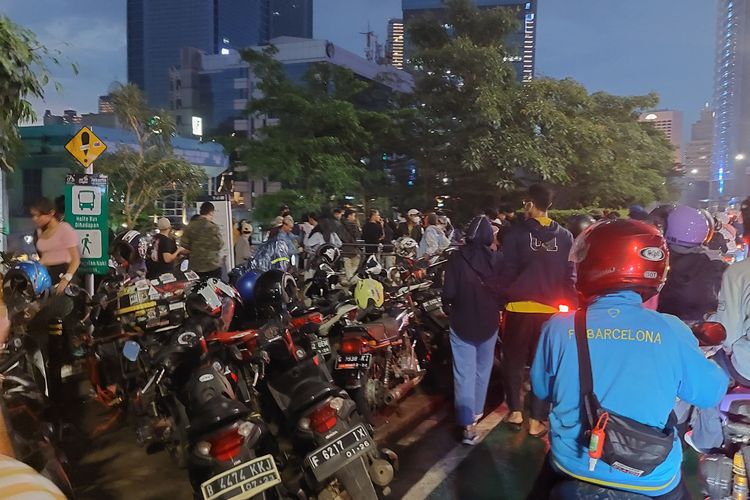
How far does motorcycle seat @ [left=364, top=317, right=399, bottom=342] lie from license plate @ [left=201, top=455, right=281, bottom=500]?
1992mm

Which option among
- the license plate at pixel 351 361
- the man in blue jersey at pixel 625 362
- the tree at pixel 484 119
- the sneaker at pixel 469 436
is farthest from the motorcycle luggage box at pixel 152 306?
the tree at pixel 484 119

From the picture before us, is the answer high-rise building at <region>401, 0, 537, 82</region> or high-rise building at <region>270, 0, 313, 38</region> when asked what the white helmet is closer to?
high-rise building at <region>401, 0, 537, 82</region>

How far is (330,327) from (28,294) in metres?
2.58

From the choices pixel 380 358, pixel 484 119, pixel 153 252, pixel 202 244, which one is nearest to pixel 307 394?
pixel 380 358

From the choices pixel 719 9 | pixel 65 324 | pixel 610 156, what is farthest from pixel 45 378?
pixel 719 9

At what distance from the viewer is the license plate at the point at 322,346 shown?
4.68 meters

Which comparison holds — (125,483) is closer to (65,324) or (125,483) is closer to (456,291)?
(65,324)

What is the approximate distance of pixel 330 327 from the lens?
5.20m

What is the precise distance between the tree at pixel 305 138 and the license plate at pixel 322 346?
41.9 ft

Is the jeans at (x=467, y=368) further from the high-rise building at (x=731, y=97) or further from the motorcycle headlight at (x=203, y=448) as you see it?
the high-rise building at (x=731, y=97)

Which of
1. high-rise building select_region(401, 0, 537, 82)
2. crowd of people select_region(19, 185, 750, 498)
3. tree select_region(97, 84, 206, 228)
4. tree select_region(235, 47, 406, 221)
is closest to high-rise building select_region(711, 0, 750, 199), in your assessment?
high-rise building select_region(401, 0, 537, 82)

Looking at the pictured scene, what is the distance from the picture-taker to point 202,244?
304 inches

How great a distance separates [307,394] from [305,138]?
14.3m

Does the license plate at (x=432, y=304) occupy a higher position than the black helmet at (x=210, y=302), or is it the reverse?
the black helmet at (x=210, y=302)
